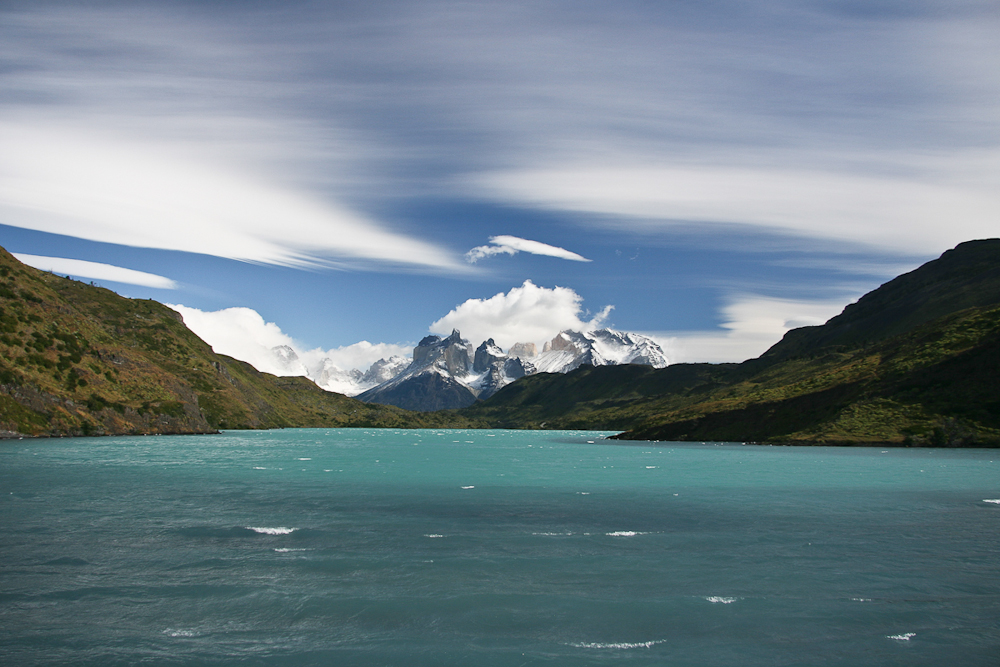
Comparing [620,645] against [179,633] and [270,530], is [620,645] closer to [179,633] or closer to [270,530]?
[179,633]

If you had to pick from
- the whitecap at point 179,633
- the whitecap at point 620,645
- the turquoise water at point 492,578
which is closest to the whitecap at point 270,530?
the turquoise water at point 492,578

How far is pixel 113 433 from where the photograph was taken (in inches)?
6683

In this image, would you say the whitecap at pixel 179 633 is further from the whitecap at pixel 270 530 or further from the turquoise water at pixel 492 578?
the whitecap at pixel 270 530

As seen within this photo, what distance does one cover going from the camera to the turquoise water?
20766 millimetres

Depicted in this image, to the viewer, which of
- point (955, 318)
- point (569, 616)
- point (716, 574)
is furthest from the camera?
point (955, 318)

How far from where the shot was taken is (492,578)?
95.3ft

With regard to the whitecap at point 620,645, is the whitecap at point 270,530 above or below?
below

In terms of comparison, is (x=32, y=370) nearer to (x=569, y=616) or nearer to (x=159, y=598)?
(x=159, y=598)

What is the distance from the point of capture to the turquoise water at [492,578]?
20766mm

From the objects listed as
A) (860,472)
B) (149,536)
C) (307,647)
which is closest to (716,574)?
(307,647)

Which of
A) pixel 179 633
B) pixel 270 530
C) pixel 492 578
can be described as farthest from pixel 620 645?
pixel 270 530

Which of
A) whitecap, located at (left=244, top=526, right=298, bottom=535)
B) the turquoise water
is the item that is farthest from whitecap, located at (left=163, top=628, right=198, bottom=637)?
whitecap, located at (left=244, top=526, right=298, bottom=535)

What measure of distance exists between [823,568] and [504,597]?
665 inches

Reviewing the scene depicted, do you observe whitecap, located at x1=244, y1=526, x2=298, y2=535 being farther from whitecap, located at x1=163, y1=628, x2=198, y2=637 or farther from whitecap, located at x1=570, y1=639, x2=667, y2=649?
whitecap, located at x1=570, y1=639, x2=667, y2=649
